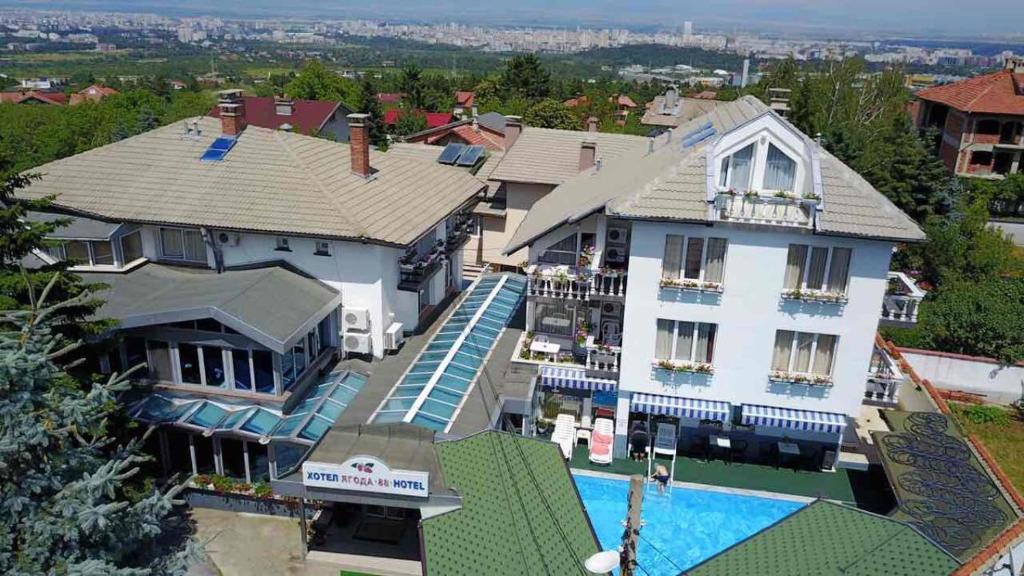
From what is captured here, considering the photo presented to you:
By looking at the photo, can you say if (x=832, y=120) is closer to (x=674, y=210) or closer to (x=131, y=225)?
(x=674, y=210)

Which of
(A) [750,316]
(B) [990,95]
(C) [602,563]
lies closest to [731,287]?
(A) [750,316]

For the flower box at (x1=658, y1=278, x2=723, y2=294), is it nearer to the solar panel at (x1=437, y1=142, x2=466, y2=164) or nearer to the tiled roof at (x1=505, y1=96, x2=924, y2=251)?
the tiled roof at (x1=505, y1=96, x2=924, y2=251)

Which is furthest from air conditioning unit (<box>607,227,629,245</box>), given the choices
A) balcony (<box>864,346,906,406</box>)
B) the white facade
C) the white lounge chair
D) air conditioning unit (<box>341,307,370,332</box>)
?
balcony (<box>864,346,906,406</box>)

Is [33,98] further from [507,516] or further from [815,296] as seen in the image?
[815,296]

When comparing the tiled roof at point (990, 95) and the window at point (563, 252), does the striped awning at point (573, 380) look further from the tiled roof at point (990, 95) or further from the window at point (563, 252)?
the tiled roof at point (990, 95)

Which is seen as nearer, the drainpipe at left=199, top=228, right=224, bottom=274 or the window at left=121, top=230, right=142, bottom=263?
the drainpipe at left=199, top=228, right=224, bottom=274

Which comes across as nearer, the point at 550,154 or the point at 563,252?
the point at 563,252

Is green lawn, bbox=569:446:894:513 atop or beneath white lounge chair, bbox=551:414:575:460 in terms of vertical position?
beneath

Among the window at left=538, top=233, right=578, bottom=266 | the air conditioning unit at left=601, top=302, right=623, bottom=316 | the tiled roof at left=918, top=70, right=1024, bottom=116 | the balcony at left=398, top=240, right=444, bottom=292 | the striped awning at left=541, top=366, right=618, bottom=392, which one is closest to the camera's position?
the striped awning at left=541, top=366, right=618, bottom=392
